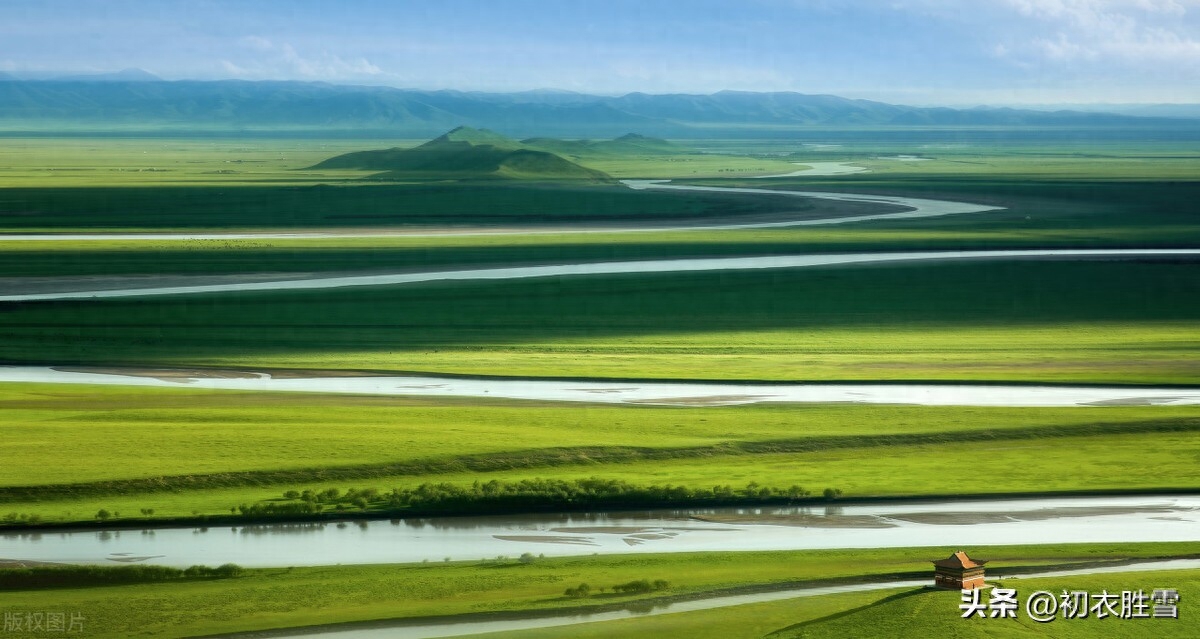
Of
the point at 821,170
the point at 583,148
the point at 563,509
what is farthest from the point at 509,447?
the point at 583,148

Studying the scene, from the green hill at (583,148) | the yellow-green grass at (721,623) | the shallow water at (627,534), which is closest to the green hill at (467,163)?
the green hill at (583,148)

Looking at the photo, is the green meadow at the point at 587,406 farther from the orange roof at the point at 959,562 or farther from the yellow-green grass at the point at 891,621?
the orange roof at the point at 959,562

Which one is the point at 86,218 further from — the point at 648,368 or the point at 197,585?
the point at 197,585

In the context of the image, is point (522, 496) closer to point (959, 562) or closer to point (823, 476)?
point (823, 476)

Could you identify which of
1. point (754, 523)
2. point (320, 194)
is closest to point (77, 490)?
point (754, 523)

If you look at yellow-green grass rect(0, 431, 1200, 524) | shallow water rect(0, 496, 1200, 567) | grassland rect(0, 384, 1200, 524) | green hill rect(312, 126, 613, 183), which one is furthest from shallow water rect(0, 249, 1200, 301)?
green hill rect(312, 126, 613, 183)
